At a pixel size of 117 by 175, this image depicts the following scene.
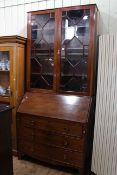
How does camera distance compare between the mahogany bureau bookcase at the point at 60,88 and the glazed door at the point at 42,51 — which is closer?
the mahogany bureau bookcase at the point at 60,88

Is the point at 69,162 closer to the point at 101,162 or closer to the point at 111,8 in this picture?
the point at 101,162

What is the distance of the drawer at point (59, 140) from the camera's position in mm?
2322

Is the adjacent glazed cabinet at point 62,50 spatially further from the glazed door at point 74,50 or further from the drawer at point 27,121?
the drawer at point 27,121

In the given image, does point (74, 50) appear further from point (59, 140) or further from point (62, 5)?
point (59, 140)

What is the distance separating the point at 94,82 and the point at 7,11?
2013 millimetres

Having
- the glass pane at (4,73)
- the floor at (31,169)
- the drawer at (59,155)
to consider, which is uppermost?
the glass pane at (4,73)

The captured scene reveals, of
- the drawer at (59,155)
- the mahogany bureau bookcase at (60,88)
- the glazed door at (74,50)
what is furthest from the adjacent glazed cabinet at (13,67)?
the glazed door at (74,50)

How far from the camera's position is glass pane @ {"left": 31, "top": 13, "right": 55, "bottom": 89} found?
2659mm

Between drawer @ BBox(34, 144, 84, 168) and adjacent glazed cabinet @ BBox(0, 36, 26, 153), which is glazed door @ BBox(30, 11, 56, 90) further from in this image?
drawer @ BBox(34, 144, 84, 168)

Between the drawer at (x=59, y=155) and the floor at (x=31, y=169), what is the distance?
147 mm

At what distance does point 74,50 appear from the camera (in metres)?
2.54

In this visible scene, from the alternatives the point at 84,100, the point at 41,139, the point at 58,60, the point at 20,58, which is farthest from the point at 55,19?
the point at 41,139

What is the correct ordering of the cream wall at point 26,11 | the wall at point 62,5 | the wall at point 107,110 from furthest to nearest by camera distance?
the cream wall at point 26,11
the wall at point 62,5
the wall at point 107,110

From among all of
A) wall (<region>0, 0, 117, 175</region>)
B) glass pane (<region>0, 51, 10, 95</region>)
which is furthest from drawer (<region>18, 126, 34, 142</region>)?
wall (<region>0, 0, 117, 175</region>)
